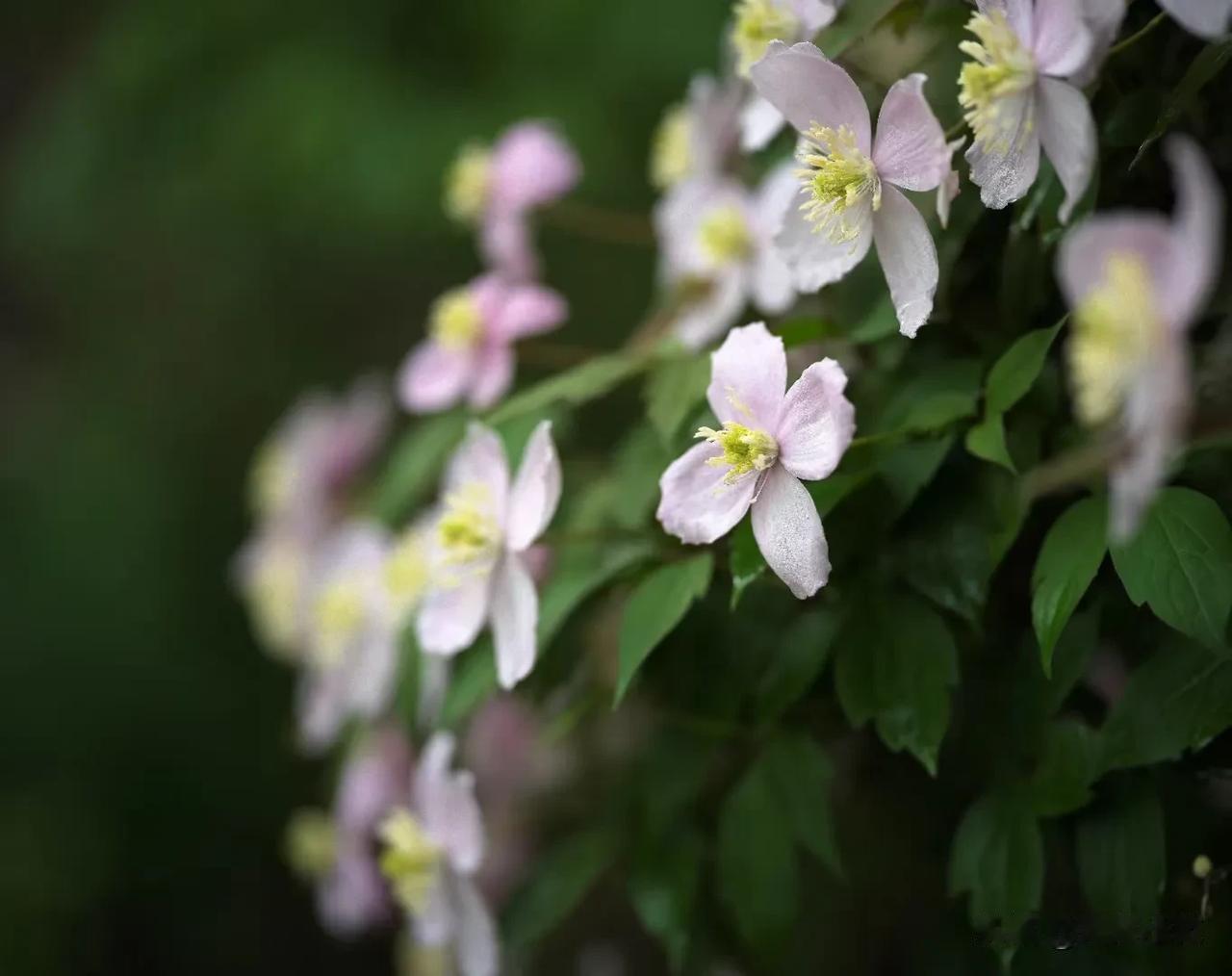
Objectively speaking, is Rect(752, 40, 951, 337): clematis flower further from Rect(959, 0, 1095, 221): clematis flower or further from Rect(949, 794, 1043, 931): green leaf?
Rect(949, 794, 1043, 931): green leaf

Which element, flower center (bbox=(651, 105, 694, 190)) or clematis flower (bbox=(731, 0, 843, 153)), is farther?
flower center (bbox=(651, 105, 694, 190))

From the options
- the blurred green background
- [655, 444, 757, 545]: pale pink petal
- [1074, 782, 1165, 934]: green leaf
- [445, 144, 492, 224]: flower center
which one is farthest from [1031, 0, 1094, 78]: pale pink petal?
the blurred green background

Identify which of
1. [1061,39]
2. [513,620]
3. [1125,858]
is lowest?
[1125,858]

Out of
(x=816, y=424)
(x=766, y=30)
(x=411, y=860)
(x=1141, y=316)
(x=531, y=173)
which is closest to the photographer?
(x=1141, y=316)

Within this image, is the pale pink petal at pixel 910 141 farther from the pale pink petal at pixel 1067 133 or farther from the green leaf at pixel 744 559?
the green leaf at pixel 744 559

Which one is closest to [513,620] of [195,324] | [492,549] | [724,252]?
[492,549]

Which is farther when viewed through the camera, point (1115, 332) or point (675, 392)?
point (675, 392)

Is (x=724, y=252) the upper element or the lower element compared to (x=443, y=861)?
upper

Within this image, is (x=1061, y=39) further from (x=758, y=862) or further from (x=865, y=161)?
(x=758, y=862)
